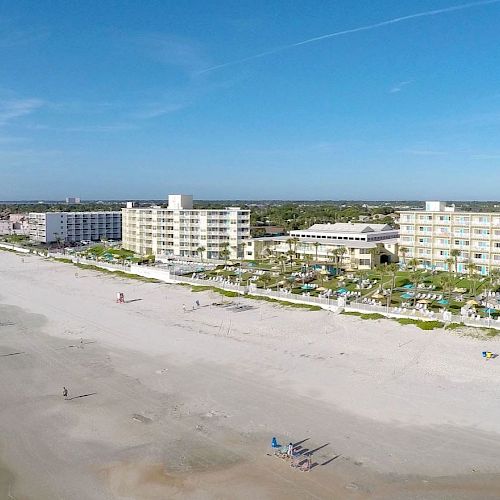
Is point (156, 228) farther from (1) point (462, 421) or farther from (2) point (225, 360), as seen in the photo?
(1) point (462, 421)

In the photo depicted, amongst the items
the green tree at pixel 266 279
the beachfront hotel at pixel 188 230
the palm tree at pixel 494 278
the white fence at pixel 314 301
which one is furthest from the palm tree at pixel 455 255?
the beachfront hotel at pixel 188 230

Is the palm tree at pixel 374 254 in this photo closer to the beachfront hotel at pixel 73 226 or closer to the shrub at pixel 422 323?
the shrub at pixel 422 323

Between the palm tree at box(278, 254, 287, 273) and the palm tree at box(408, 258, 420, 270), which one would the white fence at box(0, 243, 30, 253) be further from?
the palm tree at box(408, 258, 420, 270)

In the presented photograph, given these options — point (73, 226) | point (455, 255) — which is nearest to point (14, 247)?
point (73, 226)

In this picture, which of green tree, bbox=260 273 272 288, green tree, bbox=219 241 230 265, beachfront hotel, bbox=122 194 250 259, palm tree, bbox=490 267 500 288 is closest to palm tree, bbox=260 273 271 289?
green tree, bbox=260 273 272 288

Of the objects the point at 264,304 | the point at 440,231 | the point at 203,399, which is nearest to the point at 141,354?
the point at 203,399
